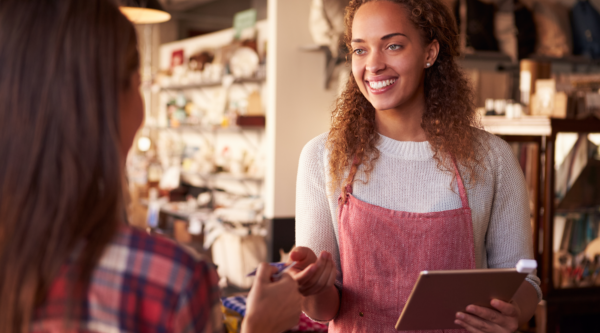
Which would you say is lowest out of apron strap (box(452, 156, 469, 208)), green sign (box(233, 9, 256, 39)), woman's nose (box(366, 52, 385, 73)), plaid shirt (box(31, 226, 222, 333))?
plaid shirt (box(31, 226, 222, 333))

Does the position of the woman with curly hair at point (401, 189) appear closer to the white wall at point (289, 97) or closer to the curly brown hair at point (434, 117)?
the curly brown hair at point (434, 117)

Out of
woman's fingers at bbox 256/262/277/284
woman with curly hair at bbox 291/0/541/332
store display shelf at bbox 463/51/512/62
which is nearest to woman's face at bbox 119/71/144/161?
woman's fingers at bbox 256/262/277/284

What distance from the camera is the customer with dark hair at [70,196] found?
72 centimetres

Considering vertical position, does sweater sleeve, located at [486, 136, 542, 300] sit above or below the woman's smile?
below

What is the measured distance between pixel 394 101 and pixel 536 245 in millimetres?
2018

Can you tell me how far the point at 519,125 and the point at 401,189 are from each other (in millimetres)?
1999

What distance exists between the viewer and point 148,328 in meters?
0.76

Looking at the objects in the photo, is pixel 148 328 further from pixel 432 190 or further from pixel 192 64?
pixel 192 64

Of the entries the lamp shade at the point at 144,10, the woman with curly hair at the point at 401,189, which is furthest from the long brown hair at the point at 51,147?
the lamp shade at the point at 144,10

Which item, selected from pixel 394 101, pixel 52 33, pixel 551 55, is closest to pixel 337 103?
pixel 394 101

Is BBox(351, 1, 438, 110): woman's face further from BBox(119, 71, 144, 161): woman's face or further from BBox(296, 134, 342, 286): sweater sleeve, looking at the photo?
BBox(119, 71, 144, 161): woman's face

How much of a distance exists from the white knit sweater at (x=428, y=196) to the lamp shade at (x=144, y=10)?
5.59 feet

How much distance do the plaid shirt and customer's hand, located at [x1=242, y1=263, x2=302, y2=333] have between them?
0.23 metres

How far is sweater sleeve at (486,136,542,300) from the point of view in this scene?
156 cm
